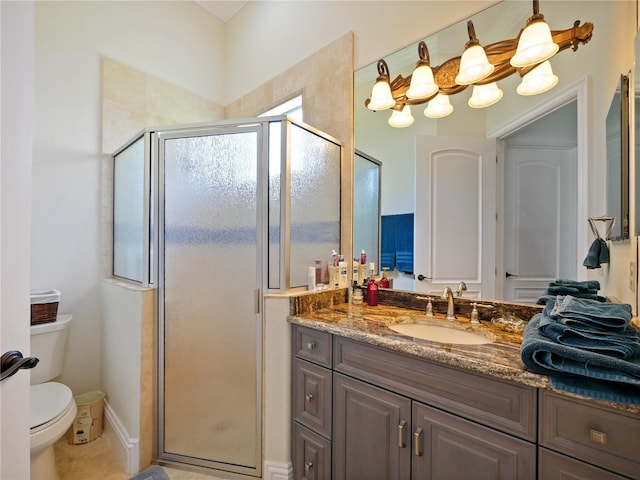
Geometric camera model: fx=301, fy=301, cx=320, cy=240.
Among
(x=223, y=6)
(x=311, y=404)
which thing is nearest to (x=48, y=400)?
(x=311, y=404)

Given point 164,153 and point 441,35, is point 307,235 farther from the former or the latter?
point 441,35

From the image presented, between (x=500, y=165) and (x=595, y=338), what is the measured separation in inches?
34.5

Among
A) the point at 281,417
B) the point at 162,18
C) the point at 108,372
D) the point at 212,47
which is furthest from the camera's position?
the point at 212,47

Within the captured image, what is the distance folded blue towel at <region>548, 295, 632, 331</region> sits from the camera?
0.76m

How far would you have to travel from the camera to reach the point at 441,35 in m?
1.53

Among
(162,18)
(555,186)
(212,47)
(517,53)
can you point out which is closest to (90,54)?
(162,18)

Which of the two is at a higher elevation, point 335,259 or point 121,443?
point 335,259

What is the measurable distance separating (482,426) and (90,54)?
2975mm

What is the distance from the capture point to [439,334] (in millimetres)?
1370

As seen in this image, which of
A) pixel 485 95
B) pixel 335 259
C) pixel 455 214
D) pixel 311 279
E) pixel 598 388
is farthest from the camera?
pixel 335 259

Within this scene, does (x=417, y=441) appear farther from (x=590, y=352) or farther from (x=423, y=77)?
(x=423, y=77)

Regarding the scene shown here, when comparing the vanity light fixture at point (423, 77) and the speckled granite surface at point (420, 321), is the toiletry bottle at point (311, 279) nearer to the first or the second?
the speckled granite surface at point (420, 321)

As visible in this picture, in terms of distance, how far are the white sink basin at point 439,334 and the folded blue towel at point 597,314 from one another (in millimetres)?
403

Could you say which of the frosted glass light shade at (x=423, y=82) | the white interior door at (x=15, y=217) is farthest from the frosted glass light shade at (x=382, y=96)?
the white interior door at (x=15, y=217)
